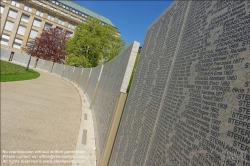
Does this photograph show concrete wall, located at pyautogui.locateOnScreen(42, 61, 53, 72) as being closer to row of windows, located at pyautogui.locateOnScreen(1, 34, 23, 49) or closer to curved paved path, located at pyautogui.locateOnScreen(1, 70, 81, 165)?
row of windows, located at pyautogui.locateOnScreen(1, 34, 23, 49)

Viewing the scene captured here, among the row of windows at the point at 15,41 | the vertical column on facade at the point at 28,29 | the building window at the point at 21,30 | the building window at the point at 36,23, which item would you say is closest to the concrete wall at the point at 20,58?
the row of windows at the point at 15,41

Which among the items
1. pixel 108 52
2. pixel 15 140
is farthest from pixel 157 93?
pixel 108 52

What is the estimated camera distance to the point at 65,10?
163 ft

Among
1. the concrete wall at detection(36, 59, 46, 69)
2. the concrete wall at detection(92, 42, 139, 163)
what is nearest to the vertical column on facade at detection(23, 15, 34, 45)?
the concrete wall at detection(36, 59, 46, 69)

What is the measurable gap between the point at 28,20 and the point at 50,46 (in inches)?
311

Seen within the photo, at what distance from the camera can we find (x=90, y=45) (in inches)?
1258

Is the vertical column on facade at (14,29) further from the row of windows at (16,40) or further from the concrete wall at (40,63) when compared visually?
the concrete wall at (40,63)

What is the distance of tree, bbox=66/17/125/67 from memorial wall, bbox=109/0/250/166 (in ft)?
94.2

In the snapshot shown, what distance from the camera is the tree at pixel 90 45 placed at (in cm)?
3077

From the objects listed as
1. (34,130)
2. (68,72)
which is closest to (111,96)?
(34,130)

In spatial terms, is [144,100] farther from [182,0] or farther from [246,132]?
[246,132]

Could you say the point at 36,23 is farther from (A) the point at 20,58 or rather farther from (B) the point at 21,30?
(A) the point at 20,58

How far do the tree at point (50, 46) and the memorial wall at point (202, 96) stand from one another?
155ft

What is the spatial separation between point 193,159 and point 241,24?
0.87 meters
